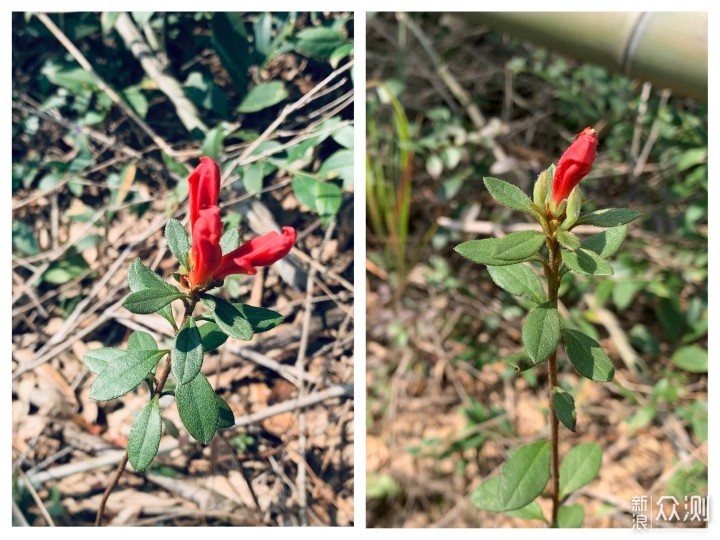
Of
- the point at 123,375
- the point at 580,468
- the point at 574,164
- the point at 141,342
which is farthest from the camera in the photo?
the point at 580,468

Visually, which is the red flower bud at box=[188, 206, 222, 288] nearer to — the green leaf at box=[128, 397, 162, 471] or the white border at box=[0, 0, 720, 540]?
the green leaf at box=[128, 397, 162, 471]

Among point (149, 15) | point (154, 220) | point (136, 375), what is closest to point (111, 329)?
point (154, 220)

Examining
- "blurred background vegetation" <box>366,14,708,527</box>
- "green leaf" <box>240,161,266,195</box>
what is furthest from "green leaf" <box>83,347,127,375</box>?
"blurred background vegetation" <box>366,14,708,527</box>

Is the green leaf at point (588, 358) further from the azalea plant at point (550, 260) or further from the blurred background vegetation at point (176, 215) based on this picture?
the blurred background vegetation at point (176, 215)

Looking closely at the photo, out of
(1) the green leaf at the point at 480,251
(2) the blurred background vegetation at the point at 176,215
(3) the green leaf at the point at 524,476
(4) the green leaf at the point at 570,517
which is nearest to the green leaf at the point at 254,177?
(2) the blurred background vegetation at the point at 176,215

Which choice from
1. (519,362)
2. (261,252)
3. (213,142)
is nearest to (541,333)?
(519,362)

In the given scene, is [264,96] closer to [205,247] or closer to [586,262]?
[205,247]
